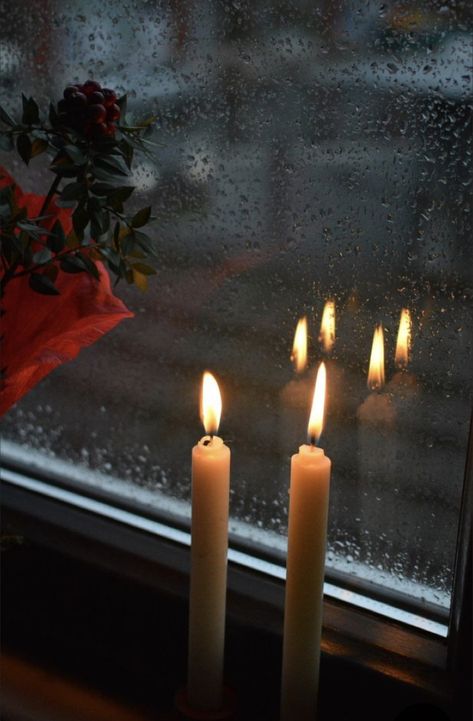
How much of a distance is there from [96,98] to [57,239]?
0.36 ft

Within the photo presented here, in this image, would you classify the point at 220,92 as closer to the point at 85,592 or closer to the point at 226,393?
the point at 226,393

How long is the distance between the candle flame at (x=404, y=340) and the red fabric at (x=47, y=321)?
229mm

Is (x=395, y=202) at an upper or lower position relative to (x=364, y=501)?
upper

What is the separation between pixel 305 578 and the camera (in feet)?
2.04

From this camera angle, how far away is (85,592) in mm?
836

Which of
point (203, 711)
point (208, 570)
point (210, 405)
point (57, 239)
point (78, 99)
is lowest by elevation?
point (203, 711)

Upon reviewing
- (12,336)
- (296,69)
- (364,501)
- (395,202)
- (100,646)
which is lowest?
(100,646)

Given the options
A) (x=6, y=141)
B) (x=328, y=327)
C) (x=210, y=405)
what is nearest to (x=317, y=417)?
(x=210, y=405)

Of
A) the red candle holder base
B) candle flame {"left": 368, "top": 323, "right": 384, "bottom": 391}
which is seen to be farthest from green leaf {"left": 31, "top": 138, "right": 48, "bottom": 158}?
the red candle holder base

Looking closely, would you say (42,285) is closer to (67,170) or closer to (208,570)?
(67,170)

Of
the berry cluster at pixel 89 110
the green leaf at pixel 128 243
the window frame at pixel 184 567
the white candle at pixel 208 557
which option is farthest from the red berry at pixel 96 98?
the window frame at pixel 184 567

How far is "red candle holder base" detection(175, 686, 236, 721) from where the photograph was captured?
0.68m

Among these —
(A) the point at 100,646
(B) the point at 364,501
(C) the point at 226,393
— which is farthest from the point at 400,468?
(A) the point at 100,646

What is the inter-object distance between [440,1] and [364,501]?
42 centimetres
